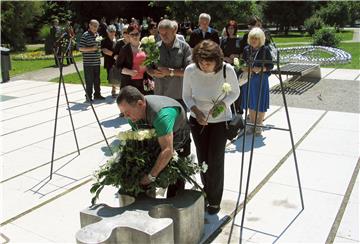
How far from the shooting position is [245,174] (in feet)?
17.2

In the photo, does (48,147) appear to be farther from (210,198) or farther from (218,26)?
(218,26)

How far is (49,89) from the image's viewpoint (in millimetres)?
11789

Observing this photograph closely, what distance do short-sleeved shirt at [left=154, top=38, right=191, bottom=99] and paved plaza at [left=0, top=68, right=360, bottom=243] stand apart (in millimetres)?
1224

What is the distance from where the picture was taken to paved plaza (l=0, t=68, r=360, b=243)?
13.0 feet

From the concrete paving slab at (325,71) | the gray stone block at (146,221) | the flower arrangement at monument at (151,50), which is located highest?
the flower arrangement at monument at (151,50)

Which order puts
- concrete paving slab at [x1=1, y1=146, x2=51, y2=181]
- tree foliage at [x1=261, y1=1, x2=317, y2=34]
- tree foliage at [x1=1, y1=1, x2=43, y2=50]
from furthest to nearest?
tree foliage at [x1=261, y1=1, x2=317, y2=34]
tree foliage at [x1=1, y1=1, x2=43, y2=50]
concrete paving slab at [x1=1, y1=146, x2=51, y2=181]

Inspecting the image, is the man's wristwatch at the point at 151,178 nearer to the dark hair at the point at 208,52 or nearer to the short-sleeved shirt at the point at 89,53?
the dark hair at the point at 208,52

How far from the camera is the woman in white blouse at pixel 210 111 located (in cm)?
388

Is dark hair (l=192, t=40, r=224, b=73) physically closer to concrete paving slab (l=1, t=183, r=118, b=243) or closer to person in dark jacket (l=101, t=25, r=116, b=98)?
concrete paving slab (l=1, t=183, r=118, b=243)

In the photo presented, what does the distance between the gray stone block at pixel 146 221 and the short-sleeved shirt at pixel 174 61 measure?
1920 mm

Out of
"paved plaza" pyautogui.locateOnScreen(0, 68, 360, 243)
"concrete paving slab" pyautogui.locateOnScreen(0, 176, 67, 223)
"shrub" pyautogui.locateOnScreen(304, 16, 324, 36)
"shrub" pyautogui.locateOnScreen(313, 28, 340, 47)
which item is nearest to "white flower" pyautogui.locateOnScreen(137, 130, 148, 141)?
"paved plaza" pyautogui.locateOnScreen(0, 68, 360, 243)

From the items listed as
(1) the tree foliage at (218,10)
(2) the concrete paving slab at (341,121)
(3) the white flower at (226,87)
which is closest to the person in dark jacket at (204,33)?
(2) the concrete paving slab at (341,121)

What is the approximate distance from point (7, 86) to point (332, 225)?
11.0 metres

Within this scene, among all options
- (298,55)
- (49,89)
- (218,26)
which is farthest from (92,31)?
(218,26)
